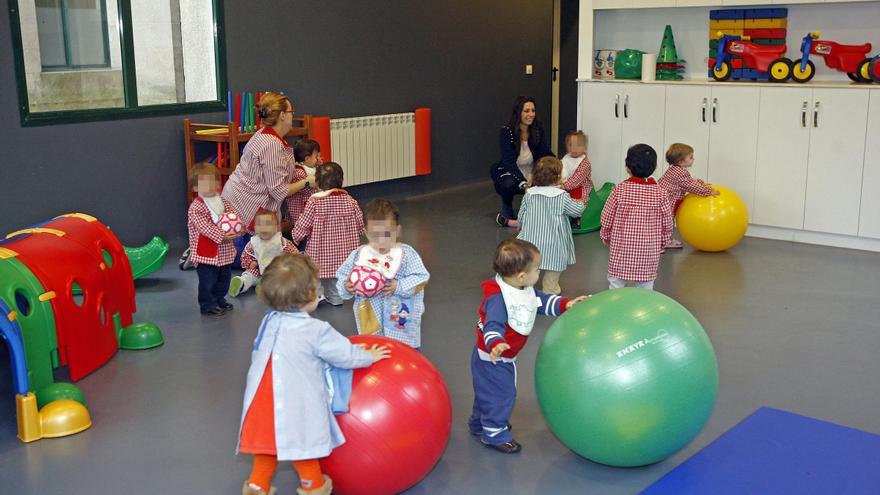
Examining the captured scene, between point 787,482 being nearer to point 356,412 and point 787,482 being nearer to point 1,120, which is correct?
point 356,412

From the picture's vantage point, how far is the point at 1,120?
6305 mm

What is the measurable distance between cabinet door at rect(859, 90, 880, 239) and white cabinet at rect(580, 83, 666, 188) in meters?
1.80

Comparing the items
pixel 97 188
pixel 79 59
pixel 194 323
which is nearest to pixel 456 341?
pixel 194 323

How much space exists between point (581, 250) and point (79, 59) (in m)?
4.25

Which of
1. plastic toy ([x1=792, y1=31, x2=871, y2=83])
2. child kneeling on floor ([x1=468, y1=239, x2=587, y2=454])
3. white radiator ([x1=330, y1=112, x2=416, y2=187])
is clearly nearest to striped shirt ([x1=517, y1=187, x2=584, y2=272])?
child kneeling on floor ([x1=468, y1=239, x2=587, y2=454])

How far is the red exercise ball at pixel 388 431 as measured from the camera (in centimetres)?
325

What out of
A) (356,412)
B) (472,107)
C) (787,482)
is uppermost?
(472,107)

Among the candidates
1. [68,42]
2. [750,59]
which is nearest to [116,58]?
[68,42]

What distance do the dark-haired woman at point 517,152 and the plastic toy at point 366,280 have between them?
4.29 metres

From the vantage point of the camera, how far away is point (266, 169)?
636 cm

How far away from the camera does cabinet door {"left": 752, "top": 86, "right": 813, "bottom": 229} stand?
7609 mm

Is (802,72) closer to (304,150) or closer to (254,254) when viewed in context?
(304,150)

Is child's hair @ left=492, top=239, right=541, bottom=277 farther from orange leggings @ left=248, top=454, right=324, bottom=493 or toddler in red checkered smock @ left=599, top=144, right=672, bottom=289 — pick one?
toddler in red checkered smock @ left=599, top=144, right=672, bottom=289

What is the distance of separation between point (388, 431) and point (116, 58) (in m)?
5.06
